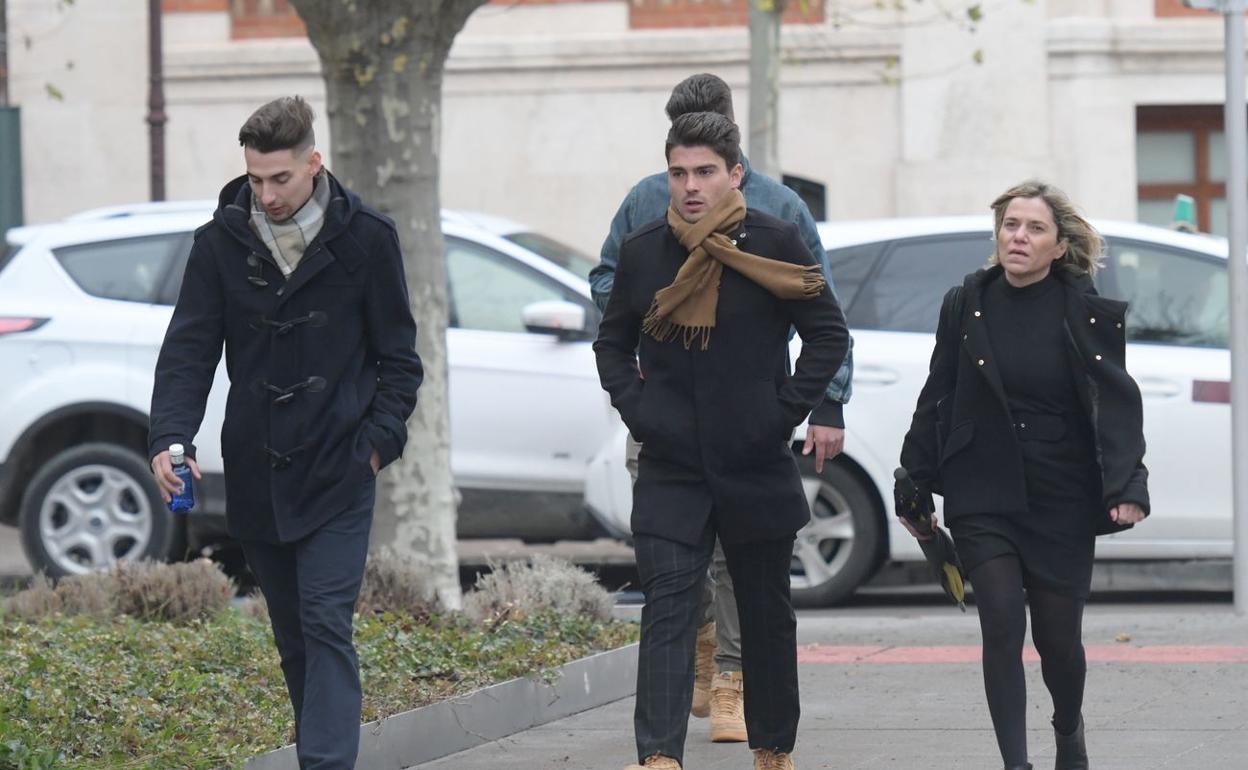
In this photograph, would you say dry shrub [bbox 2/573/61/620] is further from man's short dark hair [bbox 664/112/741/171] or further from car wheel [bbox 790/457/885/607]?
man's short dark hair [bbox 664/112/741/171]

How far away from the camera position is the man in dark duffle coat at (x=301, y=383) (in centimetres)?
528

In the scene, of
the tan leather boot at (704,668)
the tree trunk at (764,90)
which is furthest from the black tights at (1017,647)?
the tree trunk at (764,90)

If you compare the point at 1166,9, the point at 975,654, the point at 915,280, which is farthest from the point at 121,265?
the point at 1166,9

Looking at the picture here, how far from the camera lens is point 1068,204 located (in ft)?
18.7

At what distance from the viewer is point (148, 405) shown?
35.1 ft

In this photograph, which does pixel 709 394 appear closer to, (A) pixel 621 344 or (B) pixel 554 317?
(A) pixel 621 344

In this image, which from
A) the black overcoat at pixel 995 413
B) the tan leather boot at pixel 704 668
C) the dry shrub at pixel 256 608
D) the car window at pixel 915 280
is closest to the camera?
the black overcoat at pixel 995 413

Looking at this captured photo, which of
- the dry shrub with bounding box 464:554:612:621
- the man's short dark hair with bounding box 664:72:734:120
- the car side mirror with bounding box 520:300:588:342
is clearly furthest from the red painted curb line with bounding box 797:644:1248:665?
the man's short dark hair with bounding box 664:72:734:120

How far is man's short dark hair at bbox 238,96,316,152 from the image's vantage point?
5223 millimetres

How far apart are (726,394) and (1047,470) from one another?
85 centimetres

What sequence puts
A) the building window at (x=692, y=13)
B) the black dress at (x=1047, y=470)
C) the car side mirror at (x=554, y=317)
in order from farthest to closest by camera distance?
the building window at (x=692, y=13) → the car side mirror at (x=554, y=317) → the black dress at (x=1047, y=470)

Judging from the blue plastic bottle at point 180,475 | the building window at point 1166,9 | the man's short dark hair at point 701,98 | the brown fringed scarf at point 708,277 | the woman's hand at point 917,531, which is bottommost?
the woman's hand at point 917,531

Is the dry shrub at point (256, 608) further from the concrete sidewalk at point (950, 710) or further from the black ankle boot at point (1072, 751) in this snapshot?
the black ankle boot at point (1072, 751)

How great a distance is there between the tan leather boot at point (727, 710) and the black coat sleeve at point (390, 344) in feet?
5.40
